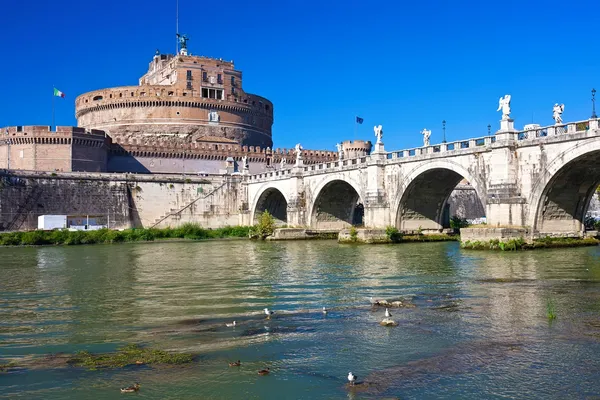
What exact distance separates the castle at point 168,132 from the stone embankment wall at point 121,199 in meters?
4.49

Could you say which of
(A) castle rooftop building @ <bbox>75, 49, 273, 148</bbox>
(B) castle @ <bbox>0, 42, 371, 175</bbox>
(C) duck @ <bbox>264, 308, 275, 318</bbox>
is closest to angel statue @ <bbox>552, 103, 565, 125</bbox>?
(C) duck @ <bbox>264, 308, 275, 318</bbox>

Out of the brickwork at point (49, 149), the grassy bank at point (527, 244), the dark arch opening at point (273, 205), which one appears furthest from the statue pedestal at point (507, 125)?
the brickwork at point (49, 149)

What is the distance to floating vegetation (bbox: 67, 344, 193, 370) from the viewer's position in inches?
365

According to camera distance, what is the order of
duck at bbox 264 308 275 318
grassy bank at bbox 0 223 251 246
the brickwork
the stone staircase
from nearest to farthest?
duck at bbox 264 308 275 318
grassy bank at bbox 0 223 251 246
the stone staircase
the brickwork

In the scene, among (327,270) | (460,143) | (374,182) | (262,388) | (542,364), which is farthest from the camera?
(374,182)

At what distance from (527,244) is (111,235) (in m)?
28.8

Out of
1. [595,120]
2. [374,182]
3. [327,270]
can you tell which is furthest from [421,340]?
[374,182]

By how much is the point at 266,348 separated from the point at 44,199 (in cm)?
4073

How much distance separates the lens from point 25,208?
4481 cm

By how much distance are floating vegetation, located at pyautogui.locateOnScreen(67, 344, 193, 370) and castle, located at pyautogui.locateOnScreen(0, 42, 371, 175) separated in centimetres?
4630

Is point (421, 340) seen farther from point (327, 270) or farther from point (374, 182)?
point (374, 182)

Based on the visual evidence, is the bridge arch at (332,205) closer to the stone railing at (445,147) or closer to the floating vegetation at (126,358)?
the stone railing at (445,147)

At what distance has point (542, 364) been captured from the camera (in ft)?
29.2

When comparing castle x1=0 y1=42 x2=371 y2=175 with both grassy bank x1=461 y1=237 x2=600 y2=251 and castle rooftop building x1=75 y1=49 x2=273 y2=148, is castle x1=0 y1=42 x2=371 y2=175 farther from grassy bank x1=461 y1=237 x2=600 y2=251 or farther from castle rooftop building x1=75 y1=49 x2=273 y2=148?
grassy bank x1=461 y1=237 x2=600 y2=251
